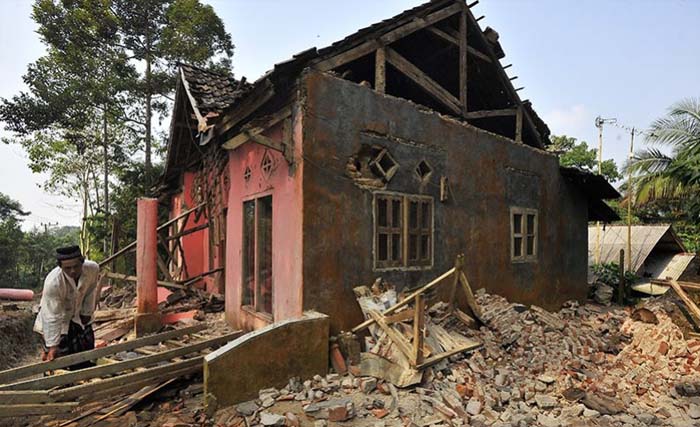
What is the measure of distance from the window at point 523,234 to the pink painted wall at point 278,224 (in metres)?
5.46

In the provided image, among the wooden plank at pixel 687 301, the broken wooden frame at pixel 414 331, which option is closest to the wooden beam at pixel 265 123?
the broken wooden frame at pixel 414 331

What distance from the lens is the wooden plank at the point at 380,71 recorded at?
21.1ft

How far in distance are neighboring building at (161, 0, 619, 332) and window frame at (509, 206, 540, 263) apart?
44 millimetres

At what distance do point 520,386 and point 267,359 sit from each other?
137 inches

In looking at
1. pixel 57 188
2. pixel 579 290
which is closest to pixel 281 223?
pixel 579 290

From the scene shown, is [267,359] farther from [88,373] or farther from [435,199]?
[435,199]

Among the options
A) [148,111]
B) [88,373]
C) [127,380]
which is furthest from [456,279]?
[148,111]

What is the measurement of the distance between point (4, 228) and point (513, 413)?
93.8 ft

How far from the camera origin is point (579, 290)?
11.1 metres

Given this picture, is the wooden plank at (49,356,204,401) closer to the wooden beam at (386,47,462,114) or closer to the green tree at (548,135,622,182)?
the wooden beam at (386,47,462,114)

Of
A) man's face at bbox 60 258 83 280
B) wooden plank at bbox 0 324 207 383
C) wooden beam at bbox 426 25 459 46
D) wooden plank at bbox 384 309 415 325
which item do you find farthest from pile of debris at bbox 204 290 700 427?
wooden beam at bbox 426 25 459 46

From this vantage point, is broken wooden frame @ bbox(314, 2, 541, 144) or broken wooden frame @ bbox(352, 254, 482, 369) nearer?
broken wooden frame @ bbox(352, 254, 482, 369)

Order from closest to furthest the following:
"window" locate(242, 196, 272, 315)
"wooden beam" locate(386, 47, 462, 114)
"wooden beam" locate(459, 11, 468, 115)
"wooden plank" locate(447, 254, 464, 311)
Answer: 1. "wooden plank" locate(447, 254, 464, 311)
2. "window" locate(242, 196, 272, 315)
3. "wooden beam" locate(386, 47, 462, 114)
4. "wooden beam" locate(459, 11, 468, 115)

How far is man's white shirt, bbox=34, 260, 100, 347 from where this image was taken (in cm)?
450
